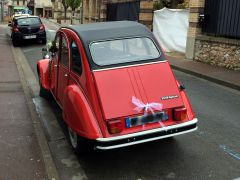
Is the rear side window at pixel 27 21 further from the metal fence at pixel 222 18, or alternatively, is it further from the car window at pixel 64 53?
the car window at pixel 64 53

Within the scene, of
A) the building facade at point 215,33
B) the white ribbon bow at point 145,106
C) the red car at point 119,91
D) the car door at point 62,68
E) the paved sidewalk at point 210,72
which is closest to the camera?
the red car at point 119,91

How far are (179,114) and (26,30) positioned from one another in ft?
54.5

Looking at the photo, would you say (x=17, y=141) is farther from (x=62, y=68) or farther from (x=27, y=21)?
(x=27, y=21)

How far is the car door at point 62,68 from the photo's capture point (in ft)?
19.1

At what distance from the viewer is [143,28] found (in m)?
5.57

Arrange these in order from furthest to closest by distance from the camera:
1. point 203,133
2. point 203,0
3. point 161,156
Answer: point 203,0
point 203,133
point 161,156

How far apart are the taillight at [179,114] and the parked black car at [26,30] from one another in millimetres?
16383

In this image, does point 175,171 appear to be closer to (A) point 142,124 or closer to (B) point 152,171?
(B) point 152,171

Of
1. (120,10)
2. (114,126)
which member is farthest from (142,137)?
(120,10)

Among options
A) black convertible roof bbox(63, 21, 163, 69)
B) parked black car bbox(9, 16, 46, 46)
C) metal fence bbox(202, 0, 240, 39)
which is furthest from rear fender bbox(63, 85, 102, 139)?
parked black car bbox(9, 16, 46, 46)

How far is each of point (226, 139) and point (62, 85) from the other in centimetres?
291

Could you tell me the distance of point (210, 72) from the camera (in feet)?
37.4

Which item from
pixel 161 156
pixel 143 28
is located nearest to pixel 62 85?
pixel 143 28

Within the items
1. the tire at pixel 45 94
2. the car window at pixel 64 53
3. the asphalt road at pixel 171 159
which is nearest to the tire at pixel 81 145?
the asphalt road at pixel 171 159
